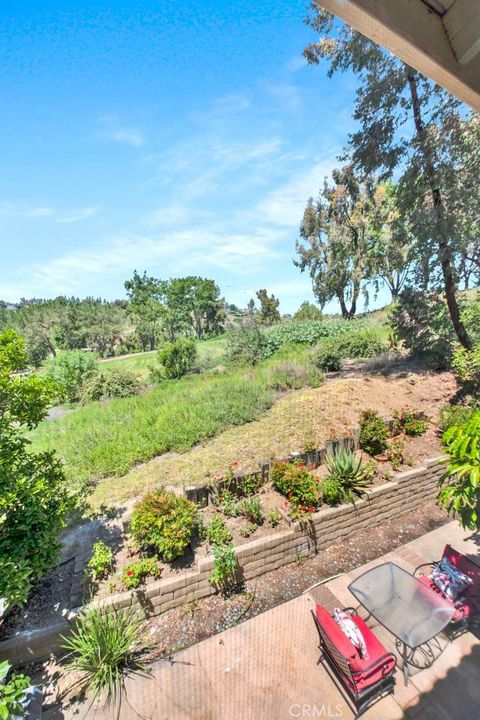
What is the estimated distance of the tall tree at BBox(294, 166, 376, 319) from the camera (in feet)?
Result: 82.8

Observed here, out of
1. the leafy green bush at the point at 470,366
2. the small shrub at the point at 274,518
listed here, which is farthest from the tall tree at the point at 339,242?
the small shrub at the point at 274,518

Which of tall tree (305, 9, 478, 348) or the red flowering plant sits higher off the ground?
tall tree (305, 9, 478, 348)

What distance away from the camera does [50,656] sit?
11.5ft

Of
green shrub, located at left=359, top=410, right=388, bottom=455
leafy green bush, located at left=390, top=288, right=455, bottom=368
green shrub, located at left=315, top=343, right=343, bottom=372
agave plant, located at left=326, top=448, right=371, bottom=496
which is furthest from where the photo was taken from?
green shrub, located at left=315, top=343, right=343, bottom=372

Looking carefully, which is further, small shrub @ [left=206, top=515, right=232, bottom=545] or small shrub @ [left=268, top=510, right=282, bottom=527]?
small shrub @ [left=268, top=510, right=282, bottom=527]

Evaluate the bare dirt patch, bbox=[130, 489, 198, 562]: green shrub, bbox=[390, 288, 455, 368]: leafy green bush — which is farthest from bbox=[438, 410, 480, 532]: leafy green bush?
bbox=[390, 288, 455, 368]: leafy green bush

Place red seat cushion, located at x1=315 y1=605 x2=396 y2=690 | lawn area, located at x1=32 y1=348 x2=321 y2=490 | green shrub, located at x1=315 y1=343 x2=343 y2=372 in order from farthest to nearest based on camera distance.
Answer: green shrub, located at x1=315 y1=343 x2=343 y2=372 < lawn area, located at x1=32 y1=348 x2=321 y2=490 < red seat cushion, located at x1=315 y1=605 x2=396 y2=690

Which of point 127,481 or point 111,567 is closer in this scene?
point 111,567

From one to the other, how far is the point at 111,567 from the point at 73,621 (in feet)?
2.50

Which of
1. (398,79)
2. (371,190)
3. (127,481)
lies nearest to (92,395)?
(127,481)

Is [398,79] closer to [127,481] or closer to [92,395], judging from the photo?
[127,481]

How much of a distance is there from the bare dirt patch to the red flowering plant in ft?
3.19

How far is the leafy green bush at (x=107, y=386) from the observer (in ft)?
46.8

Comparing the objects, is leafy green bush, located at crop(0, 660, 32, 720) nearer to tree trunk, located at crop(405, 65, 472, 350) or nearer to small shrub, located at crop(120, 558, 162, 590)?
small shrub, located at crop(120, 558, 162, 590)
